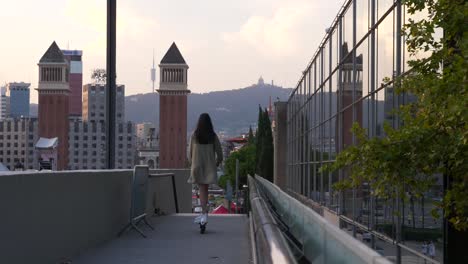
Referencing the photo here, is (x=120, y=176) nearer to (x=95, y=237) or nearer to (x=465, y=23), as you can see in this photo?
(x=95, y=237)

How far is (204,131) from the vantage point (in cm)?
1352

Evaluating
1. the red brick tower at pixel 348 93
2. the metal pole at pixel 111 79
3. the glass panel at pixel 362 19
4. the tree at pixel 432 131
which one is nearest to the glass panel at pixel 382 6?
the glass panel at pixel 362 19

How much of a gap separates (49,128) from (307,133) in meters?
167

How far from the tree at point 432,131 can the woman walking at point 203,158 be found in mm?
6324

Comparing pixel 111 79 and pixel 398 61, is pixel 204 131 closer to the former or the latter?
pixel 111 79

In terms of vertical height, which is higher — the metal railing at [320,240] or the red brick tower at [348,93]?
the red brick tower at [348,93]

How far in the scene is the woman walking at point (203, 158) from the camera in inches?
532

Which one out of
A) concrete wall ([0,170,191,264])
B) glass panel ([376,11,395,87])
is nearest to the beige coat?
concrete wall ([0,170,191,264])

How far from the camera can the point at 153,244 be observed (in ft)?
39.7

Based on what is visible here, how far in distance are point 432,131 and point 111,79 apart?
1022cm

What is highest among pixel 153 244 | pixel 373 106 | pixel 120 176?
pixel 373 106

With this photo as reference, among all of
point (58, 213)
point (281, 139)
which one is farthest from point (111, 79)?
point (281, 139)

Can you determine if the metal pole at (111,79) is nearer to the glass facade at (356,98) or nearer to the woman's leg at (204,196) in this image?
the woman's leg at (204,196)

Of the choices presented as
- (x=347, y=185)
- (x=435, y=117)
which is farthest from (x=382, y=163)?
(x=347, y=185)
